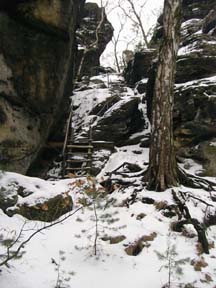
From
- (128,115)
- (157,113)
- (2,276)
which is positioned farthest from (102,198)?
(128,115)

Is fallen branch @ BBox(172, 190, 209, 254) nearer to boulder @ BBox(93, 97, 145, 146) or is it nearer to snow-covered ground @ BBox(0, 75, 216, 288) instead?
snow-covered ground @ BBox(0, 75, 216, 288)

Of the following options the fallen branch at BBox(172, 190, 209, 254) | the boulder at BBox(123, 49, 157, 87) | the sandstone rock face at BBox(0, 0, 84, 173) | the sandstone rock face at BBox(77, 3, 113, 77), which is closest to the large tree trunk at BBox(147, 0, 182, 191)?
the fallen branch at BBox(172, 190, 209, 254)

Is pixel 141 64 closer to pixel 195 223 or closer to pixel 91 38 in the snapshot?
pixel 91 38

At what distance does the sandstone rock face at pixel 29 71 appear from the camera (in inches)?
372

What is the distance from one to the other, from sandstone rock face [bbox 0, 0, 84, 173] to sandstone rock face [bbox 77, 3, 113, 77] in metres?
9.45

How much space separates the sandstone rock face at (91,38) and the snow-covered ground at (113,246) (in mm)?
14442

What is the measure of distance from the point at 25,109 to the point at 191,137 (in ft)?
16.7

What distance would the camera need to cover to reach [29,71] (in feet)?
33.2

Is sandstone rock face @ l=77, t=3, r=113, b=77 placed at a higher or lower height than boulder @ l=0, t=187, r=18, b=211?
higher

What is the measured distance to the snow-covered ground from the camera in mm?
4309

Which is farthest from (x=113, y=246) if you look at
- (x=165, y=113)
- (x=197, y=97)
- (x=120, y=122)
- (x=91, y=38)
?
(x=91, y=38)

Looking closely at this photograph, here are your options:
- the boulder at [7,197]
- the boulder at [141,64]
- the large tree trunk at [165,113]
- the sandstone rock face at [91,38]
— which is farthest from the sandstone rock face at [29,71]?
the sandstone rock face at [91,38]

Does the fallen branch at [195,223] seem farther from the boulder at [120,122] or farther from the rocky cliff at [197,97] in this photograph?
the boulder at [120,122]

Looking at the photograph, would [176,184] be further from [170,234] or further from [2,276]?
[2,276]
